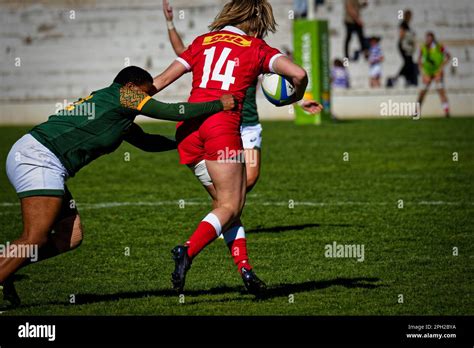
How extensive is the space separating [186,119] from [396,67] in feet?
90.4

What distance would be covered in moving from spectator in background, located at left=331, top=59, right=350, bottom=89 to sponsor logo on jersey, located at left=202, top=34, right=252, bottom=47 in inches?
971

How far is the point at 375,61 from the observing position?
1289 inches

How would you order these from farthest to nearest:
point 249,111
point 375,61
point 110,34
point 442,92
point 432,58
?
point 110,34
point 375,61
point 432,58
point 442,92
point 249,111

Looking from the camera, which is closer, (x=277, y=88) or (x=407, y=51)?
(x=277, y=88)

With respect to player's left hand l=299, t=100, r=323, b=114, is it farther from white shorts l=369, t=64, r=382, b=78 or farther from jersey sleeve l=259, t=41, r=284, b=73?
white shorts l=369, t=64, r=382, b=78

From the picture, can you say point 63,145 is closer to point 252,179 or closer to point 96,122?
point 96,122

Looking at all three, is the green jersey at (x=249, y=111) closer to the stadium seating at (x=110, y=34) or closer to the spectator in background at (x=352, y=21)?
the spectator in background at (x=352, y=21)

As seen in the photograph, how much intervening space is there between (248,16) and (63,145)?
5.85 feet

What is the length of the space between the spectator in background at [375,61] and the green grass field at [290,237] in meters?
12.6

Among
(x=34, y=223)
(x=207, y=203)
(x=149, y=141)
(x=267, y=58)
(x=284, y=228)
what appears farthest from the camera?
(x=207, y=203)

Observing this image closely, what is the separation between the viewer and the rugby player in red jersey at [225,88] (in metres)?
7.43

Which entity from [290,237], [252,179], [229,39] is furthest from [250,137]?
[229,39]

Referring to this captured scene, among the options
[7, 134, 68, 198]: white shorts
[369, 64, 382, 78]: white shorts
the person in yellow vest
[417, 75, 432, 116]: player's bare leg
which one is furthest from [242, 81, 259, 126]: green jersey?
[369, 64, 382, 78]: white shorts
